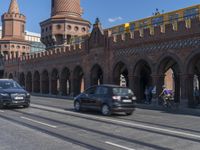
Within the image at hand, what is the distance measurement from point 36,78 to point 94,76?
16.2m

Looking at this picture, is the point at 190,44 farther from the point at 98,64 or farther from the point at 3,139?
the point at 3,139

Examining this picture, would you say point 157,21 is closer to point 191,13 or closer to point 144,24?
point 144,24

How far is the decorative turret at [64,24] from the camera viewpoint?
165 feet

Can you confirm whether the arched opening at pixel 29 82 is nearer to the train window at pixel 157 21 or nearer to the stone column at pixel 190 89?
the train window at pixel 157 21

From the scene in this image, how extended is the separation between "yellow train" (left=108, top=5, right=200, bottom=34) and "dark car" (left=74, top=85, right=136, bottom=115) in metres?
12.2

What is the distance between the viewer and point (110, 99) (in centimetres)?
1686

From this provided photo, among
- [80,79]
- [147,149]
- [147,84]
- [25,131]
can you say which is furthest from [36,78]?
[147,149]

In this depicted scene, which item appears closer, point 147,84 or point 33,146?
point 33,146

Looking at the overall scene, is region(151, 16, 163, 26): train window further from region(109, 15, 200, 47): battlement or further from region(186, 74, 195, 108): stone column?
region(186, 74, 195, 108): stone column

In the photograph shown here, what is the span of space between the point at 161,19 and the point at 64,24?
2329 cm

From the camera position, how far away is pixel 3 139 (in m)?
9.59

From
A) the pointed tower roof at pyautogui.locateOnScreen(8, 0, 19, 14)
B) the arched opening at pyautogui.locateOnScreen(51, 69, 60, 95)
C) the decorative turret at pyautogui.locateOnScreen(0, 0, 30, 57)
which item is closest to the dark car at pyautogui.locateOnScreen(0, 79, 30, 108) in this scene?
the arched opening at pyautogui.locateOnScreen(51, 69, 60, 95)

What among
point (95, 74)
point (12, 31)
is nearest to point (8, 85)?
point (95, 74)

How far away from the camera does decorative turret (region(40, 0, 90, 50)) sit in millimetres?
50344
